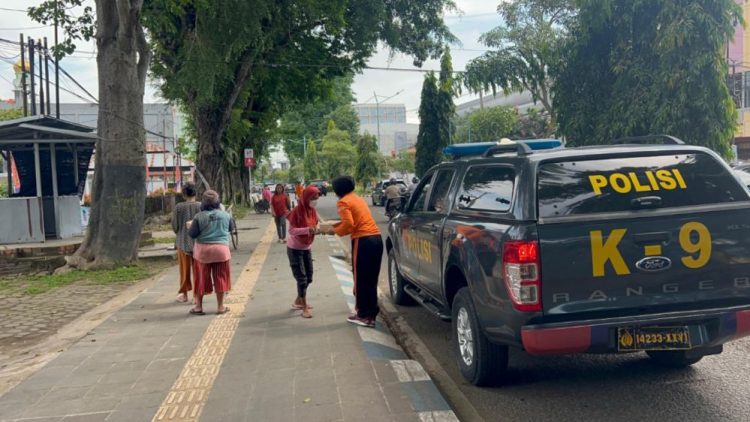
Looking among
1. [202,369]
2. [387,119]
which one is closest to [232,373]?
[202,369]

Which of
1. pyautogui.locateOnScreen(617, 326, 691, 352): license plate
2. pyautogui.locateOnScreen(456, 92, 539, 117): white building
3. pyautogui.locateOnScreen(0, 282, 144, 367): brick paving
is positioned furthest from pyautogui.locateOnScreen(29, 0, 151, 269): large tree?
pyautogui.locateOnScreen(456, 92, 539, 117): white building

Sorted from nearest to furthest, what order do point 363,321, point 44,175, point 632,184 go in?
point 632,184 → point 363,321 → point 44,175

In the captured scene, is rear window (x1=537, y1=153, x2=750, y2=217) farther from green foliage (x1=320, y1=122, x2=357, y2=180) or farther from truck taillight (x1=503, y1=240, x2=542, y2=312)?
green foliage (x1=320, y1=122, x2=357, y2=180)

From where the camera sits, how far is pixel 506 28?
31000 millimetres

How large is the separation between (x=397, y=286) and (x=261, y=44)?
530 inches

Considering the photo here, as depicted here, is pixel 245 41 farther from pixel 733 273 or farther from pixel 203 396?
pixel 733 273

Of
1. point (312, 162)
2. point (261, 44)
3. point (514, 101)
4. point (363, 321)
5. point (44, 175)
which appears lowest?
point (363, 321)

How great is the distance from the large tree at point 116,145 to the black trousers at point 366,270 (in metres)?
6.96

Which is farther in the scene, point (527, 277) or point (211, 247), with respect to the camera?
point (211, 247)

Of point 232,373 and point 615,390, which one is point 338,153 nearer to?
point 232,373

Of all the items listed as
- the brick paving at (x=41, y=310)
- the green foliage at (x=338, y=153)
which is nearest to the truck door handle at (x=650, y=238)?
the brick paving at (x=41, y=310)

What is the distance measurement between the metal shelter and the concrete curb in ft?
30.5

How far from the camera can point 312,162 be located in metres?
81.2

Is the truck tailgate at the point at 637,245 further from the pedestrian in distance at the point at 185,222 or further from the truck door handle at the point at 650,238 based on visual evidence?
the pedestrian in distance at the point at 185,222
